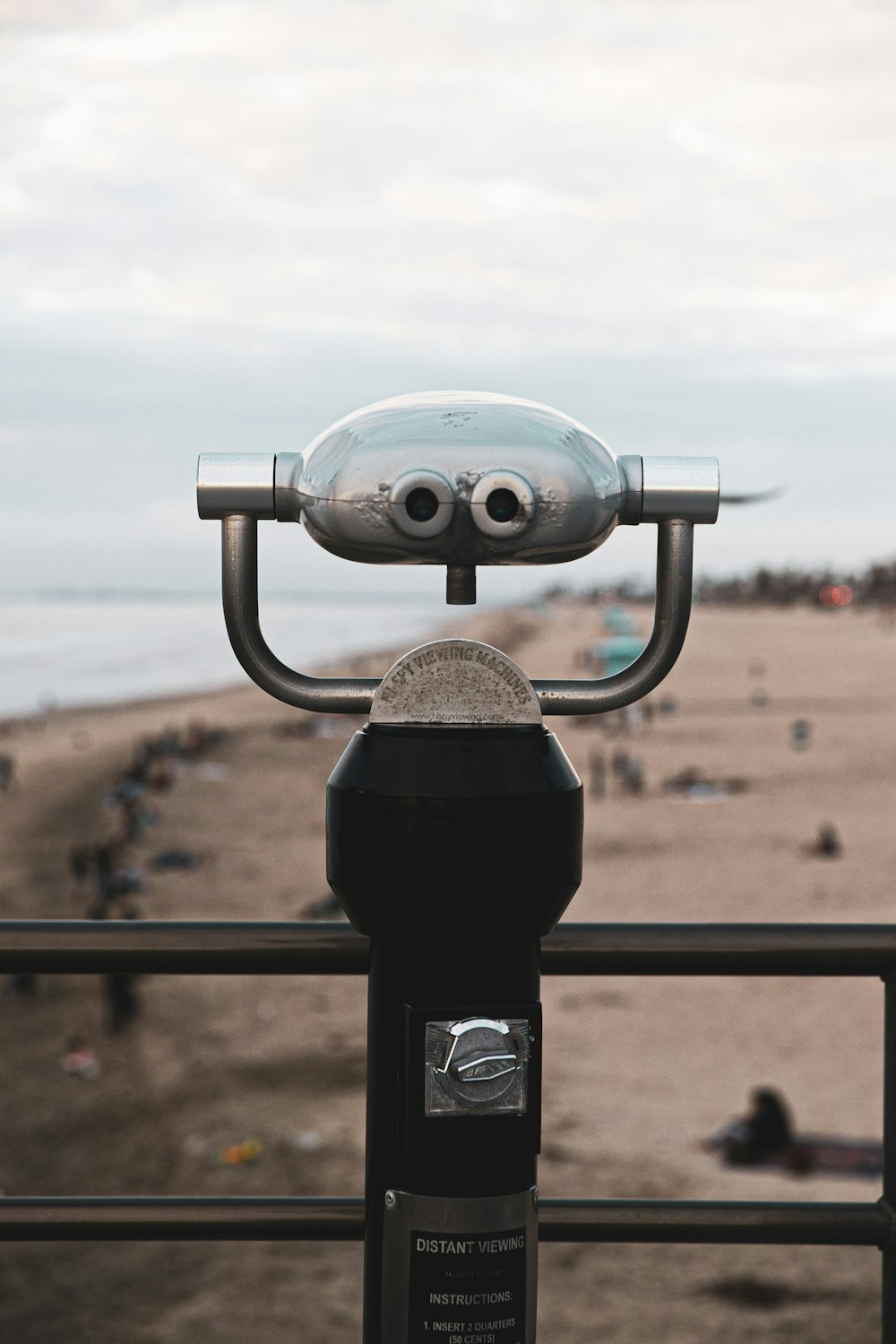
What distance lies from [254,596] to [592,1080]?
514cm

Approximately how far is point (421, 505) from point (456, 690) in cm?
16

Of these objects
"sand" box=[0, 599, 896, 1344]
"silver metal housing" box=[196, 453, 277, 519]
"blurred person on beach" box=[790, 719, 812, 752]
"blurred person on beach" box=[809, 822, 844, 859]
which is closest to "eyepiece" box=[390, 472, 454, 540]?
"silver metal housing" box=[196, 453, 277, 519]

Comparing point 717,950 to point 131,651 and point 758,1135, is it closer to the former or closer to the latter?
point 758,1135

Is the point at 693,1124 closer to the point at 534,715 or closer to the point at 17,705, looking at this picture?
the point at 534,715

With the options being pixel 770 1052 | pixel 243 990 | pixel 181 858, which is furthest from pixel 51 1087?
pixel 181 858

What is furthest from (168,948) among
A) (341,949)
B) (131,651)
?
(131,651)

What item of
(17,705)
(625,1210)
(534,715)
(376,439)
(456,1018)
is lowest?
(17,705)

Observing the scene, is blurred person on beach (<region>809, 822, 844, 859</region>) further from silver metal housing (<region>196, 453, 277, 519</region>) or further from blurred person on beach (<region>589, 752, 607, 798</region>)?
silver metal housing (<region>196, 453, 277, 519</region>)

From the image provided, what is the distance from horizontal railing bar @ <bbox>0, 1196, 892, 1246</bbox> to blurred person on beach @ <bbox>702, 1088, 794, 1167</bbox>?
382cm

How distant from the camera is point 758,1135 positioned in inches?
199

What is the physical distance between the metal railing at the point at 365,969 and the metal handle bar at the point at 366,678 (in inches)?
9.9

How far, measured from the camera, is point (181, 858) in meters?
11.5

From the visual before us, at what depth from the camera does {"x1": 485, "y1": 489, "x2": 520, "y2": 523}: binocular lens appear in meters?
1.16

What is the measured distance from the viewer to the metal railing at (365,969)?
54.3 inches
